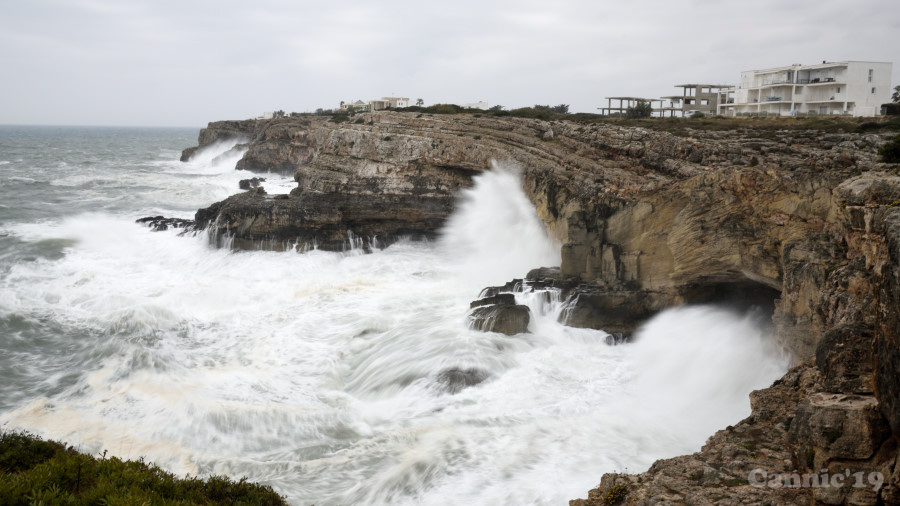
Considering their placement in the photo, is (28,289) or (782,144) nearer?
(28,289)

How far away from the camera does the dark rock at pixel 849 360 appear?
7.36 m

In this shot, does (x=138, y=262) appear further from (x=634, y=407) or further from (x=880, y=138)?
(x=880, y=138)

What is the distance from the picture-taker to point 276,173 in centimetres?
6562

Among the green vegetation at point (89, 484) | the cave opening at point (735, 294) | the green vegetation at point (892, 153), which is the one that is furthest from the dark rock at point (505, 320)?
the green vegetation at point (892, 153)

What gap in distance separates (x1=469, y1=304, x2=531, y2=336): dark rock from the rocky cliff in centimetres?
182

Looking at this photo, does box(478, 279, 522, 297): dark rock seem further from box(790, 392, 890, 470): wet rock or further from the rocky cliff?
box(790, 392, 890, 470): wet rock

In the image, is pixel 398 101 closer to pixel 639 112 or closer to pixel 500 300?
pixel 639 112

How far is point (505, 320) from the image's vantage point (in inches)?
691

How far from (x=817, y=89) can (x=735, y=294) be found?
1295 inches

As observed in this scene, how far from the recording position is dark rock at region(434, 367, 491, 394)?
1461cm

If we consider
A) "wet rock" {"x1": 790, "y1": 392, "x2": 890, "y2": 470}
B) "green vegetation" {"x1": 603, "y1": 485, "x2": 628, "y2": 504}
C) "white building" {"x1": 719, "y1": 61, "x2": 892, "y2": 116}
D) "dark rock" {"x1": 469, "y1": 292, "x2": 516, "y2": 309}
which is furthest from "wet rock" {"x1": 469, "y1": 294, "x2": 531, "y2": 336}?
"white building" {"x1": 719, "y1": 61, "x2": 892, "y2": 116}

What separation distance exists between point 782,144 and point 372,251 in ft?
60.0

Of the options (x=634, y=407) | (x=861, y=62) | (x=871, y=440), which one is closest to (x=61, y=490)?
(x=871, y=440)

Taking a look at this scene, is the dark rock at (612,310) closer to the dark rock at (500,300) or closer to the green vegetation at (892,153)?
the dark rock at (500,300)
